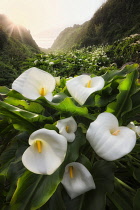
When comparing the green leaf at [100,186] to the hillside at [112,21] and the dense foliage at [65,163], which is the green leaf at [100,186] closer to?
the dense foliage at [65,163]

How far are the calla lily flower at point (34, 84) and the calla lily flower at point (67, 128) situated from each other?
0.37 ft

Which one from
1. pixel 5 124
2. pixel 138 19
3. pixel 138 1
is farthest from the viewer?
pixel 138 1

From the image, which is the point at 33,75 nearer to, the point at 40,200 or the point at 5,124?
the point at 5,124

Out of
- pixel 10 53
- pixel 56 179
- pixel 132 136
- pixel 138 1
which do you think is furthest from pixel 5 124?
pixel 138 1

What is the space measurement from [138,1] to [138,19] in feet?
8.46

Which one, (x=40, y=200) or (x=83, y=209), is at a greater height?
(x=40, y=200)

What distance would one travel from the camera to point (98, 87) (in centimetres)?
68

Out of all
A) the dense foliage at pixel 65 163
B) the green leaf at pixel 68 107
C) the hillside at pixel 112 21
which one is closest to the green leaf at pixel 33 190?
the dense foliage at pixel 65 163

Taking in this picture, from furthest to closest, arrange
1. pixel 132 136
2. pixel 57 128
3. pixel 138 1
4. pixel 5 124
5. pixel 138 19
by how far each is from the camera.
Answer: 1. pixel 138 1
2. pixel 138 19
3. pixel 5 124
4. pixel 57 128
5. pixel 132 136

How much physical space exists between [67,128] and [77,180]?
189 millimetres

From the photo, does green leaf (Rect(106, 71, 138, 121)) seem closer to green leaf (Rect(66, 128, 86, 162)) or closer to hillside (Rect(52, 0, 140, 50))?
green leaf (Rect(66, 128, 86, 162))

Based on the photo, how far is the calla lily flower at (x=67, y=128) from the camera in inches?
24.3

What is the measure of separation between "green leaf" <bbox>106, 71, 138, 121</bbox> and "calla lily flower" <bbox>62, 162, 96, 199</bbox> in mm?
263

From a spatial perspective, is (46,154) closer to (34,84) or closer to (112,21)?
(34,84)
